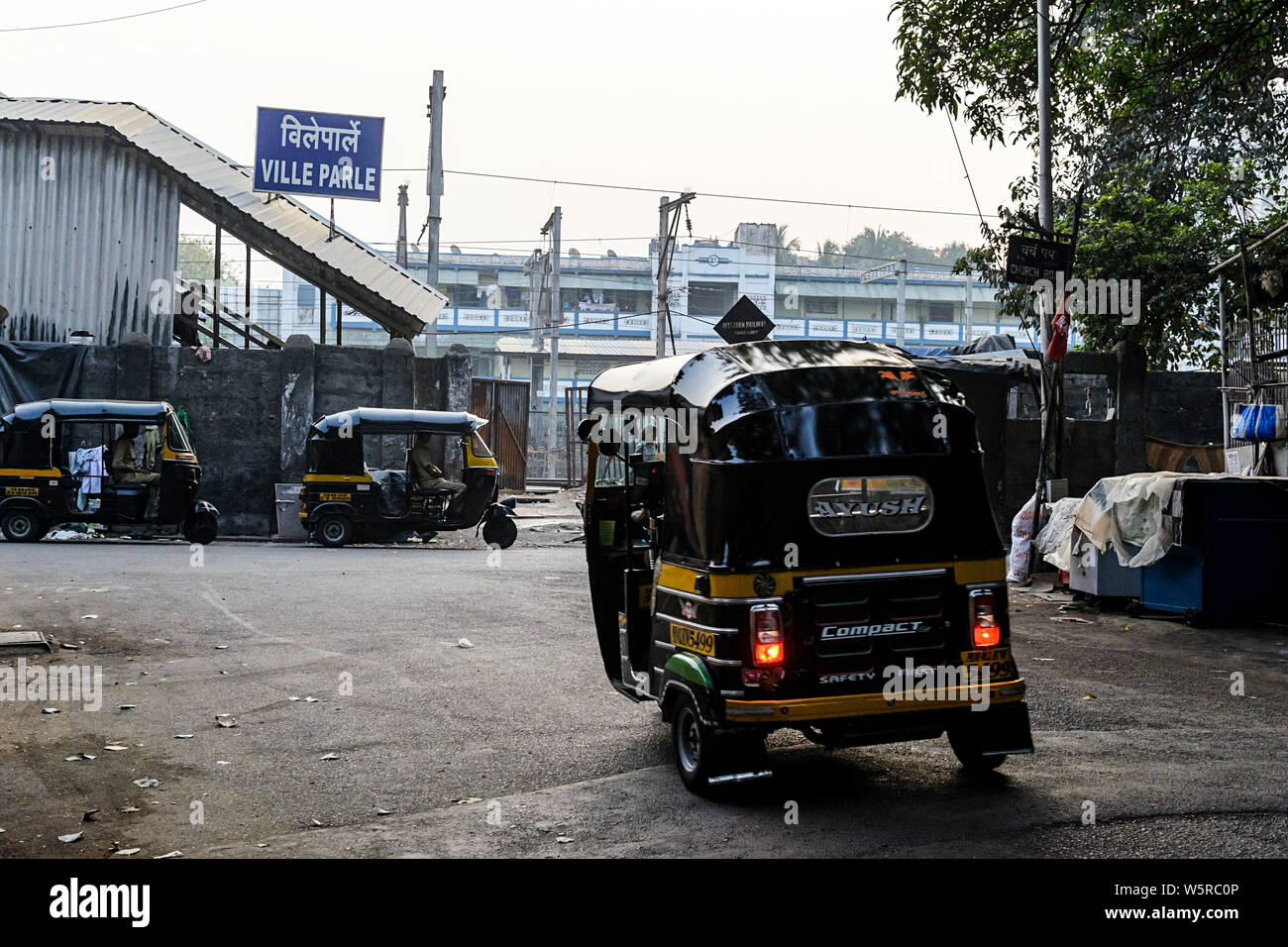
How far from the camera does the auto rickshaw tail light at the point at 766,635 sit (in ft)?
19.4

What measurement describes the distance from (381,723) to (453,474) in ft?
52.5

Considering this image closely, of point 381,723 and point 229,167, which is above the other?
point 229,167

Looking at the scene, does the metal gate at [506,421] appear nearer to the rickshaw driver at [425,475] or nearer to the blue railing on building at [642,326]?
the rickshaw driver at [425,475]

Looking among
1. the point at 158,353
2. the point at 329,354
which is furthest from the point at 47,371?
the point at 329,354

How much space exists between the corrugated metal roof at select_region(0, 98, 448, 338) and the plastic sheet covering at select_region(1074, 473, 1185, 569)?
635 inches

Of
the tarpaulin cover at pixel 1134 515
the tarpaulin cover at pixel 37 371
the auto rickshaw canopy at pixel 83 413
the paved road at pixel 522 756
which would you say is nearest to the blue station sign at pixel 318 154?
the tarpaulin cover at pixel 37 371

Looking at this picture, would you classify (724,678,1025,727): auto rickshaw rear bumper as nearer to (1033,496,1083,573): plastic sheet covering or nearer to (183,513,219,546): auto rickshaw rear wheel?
(1033,496,1083,573): plastic sheet covering

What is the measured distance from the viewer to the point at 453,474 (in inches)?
939

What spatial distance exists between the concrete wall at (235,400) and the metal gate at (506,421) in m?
8.60

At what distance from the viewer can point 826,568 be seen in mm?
6008

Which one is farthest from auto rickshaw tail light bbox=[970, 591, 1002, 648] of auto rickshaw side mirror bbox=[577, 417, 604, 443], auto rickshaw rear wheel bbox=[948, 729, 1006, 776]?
auto rickshaw side mirror bbox=[577, 417, 604, 443]

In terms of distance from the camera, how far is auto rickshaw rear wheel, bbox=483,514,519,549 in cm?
2017
